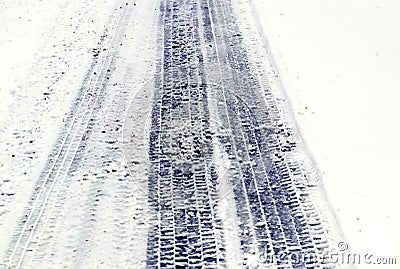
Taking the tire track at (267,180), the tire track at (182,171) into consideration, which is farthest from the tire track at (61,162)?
the tire track at (267,180)

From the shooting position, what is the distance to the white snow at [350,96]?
6.11 metres

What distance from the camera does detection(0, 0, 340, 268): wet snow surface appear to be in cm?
581

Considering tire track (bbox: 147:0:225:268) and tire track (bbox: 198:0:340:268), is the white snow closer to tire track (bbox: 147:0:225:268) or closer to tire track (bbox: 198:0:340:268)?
tire track (bbox: 198:0:340:268)

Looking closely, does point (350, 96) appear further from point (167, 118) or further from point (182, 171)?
point (182, 171)

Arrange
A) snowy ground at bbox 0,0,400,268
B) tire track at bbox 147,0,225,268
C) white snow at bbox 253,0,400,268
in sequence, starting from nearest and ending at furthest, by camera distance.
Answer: tire track at bbox 147,0,225,268
snowy ground at bbox 0,0,400,268
white snow at bbox 253,0,400,268

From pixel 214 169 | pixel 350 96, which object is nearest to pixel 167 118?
pixel 214 169

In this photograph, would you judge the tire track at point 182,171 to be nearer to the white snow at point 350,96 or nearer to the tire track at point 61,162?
the tire track at point 61,162

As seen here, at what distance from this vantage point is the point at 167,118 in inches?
311

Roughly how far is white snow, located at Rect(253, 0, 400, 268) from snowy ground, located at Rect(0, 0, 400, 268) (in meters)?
0.03

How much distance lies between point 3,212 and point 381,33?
785 cm

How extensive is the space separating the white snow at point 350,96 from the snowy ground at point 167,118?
0.03 metres

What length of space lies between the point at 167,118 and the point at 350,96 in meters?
2.98

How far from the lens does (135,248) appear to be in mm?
5797

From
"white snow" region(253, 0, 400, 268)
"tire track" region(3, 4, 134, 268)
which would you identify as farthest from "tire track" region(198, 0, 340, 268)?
"tire track" region(3, 4, 134, 268)
